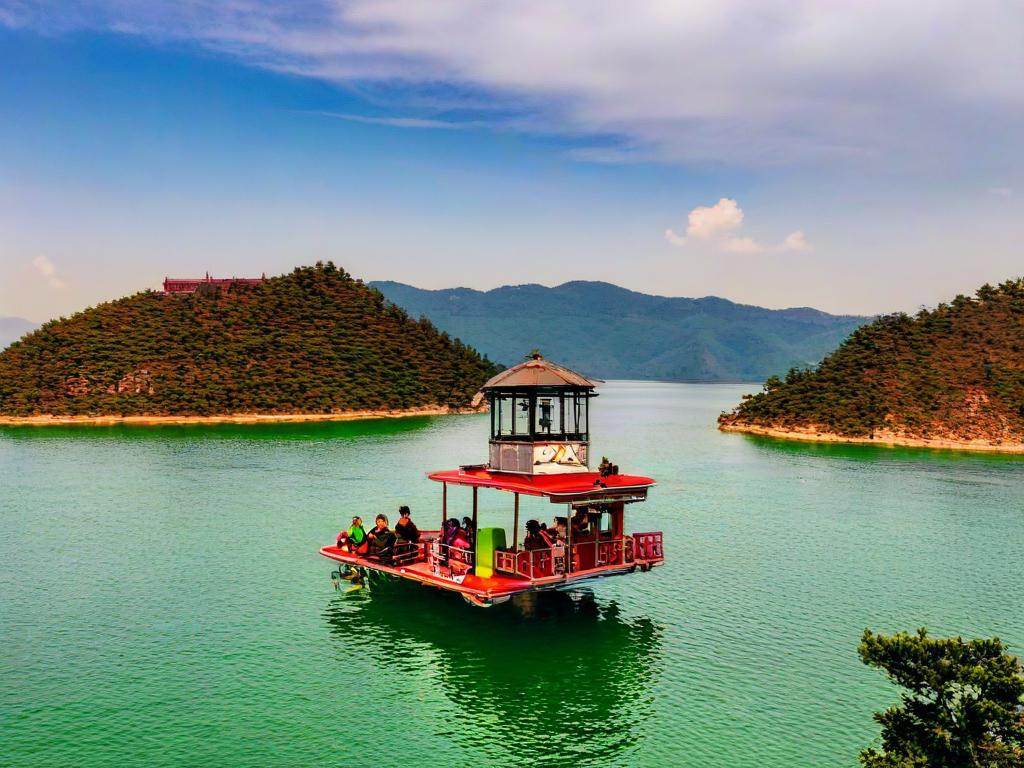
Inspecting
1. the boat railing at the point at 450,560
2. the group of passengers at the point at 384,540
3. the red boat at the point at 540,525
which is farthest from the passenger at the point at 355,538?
the boat railing at the point at 450,560

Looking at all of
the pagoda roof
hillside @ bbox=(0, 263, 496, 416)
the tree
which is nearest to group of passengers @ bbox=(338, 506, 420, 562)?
the pagoda roof

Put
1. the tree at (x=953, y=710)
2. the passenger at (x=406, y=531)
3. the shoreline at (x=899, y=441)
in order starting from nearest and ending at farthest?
the tree at (x=953, y=710) → the passenger at (x=406, y=531) → the shoreline at (x=899, y=441)

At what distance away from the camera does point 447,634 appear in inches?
920

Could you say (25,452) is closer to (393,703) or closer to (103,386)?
(103,386)

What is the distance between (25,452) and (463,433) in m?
44.6

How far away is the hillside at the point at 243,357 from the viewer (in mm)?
111125

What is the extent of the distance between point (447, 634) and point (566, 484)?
18.5 feet

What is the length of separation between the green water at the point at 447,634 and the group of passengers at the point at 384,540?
5.85 feet

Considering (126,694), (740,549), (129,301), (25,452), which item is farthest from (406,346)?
(126,694)

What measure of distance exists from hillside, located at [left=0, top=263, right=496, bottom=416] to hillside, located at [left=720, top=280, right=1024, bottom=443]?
5408 centimetres

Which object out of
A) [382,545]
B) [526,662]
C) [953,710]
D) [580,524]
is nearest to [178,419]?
[382,545]

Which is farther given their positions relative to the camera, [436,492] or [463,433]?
[463,433]

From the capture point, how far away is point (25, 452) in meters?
69.4

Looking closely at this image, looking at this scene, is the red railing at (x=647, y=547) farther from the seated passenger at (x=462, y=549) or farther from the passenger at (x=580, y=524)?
the seated passenger at (x=462, y=549)
